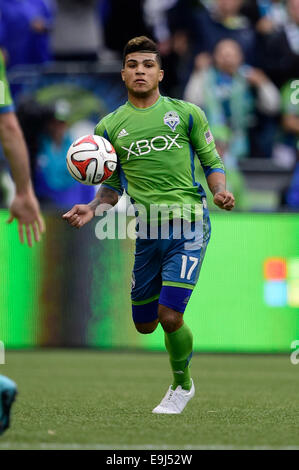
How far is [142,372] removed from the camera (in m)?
9.73

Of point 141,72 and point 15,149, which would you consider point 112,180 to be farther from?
point 15,149

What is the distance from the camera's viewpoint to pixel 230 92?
13703 mm

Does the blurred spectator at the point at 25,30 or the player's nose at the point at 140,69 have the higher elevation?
the blurred spectator at the point at 25,30

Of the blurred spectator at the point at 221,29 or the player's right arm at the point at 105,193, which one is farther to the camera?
the blurred spectator at the point at 221,29

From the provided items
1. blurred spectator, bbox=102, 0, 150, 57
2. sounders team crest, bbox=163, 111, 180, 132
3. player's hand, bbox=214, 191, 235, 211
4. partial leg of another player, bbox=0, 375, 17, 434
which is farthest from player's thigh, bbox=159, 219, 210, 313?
blurred spectator, bbox=102, 0, 150, 57

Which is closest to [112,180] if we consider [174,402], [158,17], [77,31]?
[174,402]

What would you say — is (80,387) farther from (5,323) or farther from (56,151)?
(56,151)

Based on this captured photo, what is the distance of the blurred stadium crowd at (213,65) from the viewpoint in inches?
514

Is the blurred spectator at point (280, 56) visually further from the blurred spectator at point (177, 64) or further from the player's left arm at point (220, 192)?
the player's left arm at point (220, 192)

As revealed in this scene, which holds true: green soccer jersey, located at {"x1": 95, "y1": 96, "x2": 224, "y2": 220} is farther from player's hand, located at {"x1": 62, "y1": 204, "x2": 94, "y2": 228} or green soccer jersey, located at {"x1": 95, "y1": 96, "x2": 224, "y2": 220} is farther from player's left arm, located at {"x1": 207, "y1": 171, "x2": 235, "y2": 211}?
player's hand, located at {"x1": 62, "y1": 204, "x2": 94, "y2": 228}

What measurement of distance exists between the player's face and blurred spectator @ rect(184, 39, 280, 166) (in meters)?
6.81

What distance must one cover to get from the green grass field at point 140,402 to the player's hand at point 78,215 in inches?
46.9

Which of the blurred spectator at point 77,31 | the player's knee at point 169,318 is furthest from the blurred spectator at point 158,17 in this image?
the player's knee at point 169,318

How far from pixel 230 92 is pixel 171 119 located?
7231 mm
